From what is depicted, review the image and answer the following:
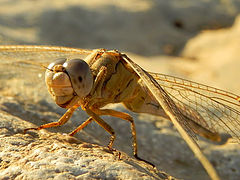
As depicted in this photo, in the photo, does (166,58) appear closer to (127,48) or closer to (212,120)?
(127,48)

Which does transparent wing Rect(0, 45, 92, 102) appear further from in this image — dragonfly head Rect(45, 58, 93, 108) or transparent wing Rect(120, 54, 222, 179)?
transparent wing Rect(120, 54, 222, 179)

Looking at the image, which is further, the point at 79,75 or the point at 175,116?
the point at 79,75

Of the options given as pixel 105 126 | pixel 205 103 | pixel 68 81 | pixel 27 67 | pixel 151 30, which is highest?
pixel 151 30

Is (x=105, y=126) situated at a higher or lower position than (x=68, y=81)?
lower

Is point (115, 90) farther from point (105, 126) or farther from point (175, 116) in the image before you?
point (175, 116)

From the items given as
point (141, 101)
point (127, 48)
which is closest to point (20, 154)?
point (141, 101)

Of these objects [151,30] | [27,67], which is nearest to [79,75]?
[27,67]
